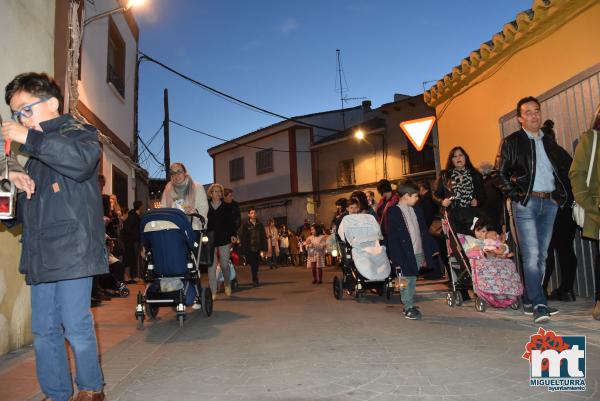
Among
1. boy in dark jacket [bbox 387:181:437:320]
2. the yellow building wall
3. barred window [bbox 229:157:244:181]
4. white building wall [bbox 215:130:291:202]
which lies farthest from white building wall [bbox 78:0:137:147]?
barred window [bbox 229:157:244:181]

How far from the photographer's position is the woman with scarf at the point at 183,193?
755cm

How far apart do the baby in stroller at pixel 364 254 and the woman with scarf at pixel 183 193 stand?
86.6 inches

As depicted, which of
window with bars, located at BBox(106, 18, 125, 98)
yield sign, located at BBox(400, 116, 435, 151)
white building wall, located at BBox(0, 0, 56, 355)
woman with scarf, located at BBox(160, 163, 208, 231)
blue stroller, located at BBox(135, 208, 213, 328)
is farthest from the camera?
window with bars, located at BBox(106, 18, 125, 98)

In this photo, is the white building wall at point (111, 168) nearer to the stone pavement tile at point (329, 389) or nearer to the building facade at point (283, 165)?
the stone pavement tile at point (329, 389)

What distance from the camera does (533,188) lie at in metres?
5.54

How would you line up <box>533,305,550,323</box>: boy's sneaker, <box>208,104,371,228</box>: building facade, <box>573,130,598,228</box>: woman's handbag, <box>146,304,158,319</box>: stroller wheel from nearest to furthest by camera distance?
<box>573,130,598,228</box>: woman's handbag
<box>533,305,550,323</box>: boy's sneaker
<box>146,304,158,319</box>: stroller wheel
<box>208,104,371,228</box>: building facade

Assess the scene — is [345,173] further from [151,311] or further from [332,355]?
[332,355]

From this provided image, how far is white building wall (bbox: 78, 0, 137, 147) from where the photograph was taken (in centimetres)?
1111

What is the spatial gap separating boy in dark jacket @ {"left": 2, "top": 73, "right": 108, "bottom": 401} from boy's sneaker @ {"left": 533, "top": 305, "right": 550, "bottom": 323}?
4.26m

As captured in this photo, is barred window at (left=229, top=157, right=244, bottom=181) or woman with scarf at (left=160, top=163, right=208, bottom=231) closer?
woman with scarf at (left=160, top=163, right=208, bottom=231)

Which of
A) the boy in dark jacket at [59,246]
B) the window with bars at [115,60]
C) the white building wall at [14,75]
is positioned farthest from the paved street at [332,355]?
the window with bars at [115,60]

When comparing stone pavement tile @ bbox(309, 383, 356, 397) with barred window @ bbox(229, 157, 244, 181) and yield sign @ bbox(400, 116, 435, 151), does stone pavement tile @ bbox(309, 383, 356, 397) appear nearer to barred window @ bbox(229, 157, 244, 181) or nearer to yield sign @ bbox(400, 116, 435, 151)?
yield sign @ bbox(400, 116, 435, 151)

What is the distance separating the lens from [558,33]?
7.55 meters

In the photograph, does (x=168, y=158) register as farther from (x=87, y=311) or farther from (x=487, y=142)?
(x=87, y=311)
